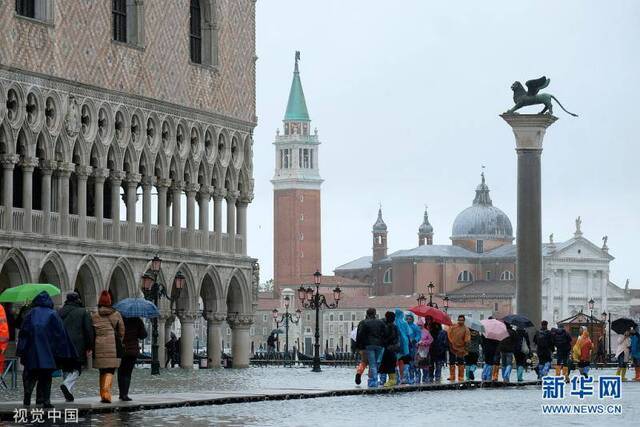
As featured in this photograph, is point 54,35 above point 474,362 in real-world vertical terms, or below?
above

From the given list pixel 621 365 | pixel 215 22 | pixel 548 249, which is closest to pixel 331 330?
pixel 548 249

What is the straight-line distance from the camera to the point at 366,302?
193m

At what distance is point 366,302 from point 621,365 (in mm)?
150198

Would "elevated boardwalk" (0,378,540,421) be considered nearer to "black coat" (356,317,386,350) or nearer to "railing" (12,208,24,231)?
"black coat" (356,317,386,350)

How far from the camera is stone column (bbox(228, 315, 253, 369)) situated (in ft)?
201

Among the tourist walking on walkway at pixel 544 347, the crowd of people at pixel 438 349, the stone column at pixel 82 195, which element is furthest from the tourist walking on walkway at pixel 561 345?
the stone column at pixel 82 195

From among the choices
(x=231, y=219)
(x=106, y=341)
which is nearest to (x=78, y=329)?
(x=106, y=341)

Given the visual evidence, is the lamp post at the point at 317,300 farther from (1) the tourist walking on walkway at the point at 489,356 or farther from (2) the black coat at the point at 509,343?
(2) the black coat at the point at 509,343

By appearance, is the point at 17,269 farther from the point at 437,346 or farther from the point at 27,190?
the point at 437,346

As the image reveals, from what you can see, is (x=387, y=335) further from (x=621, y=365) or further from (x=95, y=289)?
(x=95, y=289)

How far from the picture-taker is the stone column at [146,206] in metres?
56.2

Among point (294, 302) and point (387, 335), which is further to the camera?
point (294, 302)

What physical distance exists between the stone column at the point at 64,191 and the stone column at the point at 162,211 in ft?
17.6

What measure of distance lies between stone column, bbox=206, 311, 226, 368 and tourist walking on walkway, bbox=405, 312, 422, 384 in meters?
20.9
